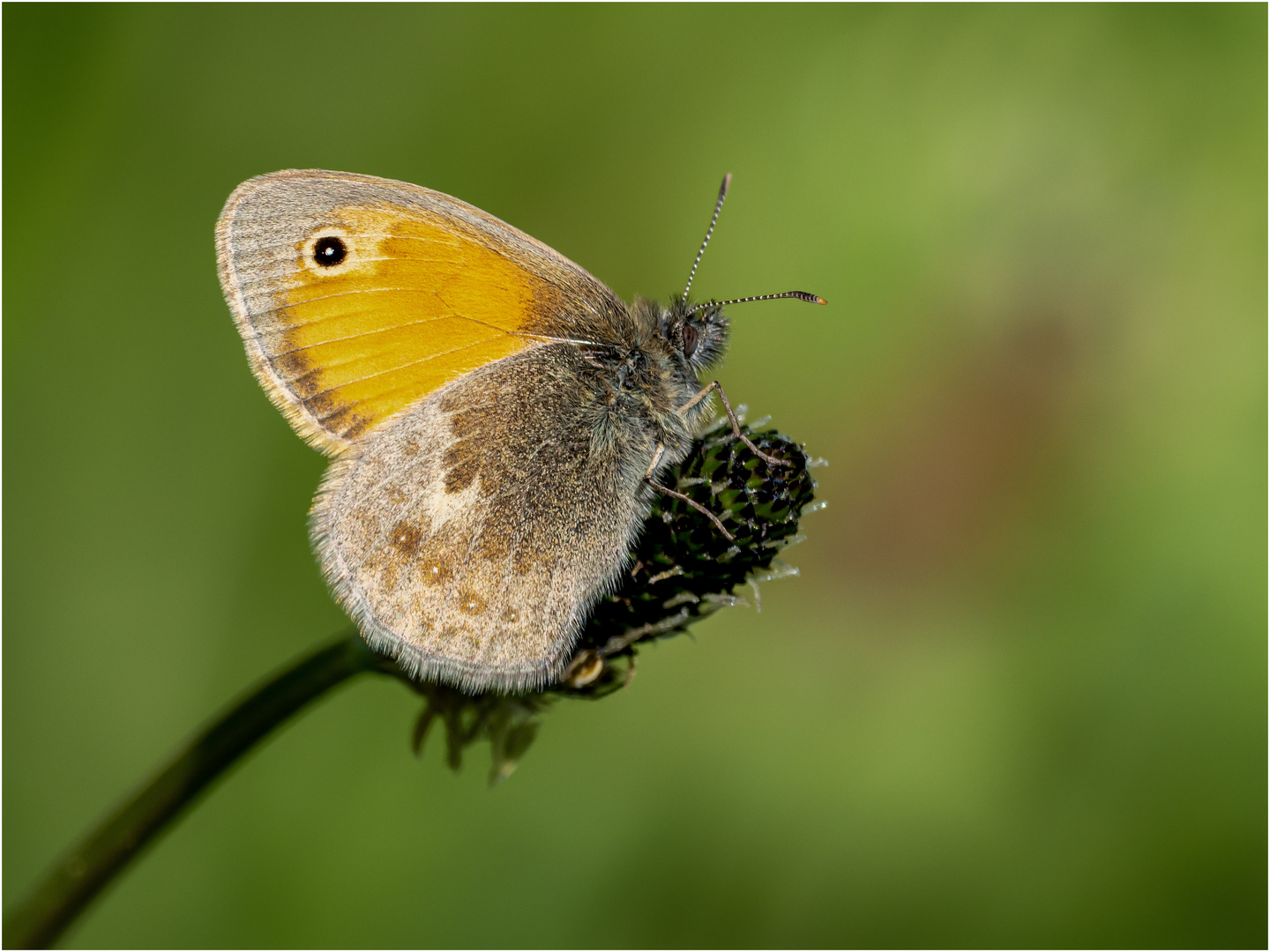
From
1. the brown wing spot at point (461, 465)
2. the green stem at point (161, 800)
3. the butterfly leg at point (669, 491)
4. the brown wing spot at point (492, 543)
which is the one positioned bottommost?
the green stem at point (161, 800)

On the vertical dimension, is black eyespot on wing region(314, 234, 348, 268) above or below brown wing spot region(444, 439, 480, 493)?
above

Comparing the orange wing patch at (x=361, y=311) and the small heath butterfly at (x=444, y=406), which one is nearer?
the small heath butterfly at (x=444, y=406)

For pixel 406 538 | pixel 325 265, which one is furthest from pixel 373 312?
pixel 406 538

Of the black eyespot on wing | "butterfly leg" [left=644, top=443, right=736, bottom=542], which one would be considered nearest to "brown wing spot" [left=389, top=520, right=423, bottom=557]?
"butterfly leg" [left=644, top=443, right=736, bottom=542]

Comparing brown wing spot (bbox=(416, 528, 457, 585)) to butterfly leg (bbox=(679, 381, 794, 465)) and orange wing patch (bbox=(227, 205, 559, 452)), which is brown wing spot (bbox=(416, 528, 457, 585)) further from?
butterfly leg (bbox=(679, 381, 794, 465))

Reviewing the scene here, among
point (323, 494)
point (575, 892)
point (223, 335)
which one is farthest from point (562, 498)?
point (223, 335)

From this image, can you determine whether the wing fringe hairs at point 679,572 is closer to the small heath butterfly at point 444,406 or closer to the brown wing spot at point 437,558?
the small heath butterfly at point 444,406

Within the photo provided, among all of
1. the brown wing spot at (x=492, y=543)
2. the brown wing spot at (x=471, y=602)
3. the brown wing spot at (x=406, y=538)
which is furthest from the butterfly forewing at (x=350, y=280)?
the brown wing spot at (x=471, y=602)
